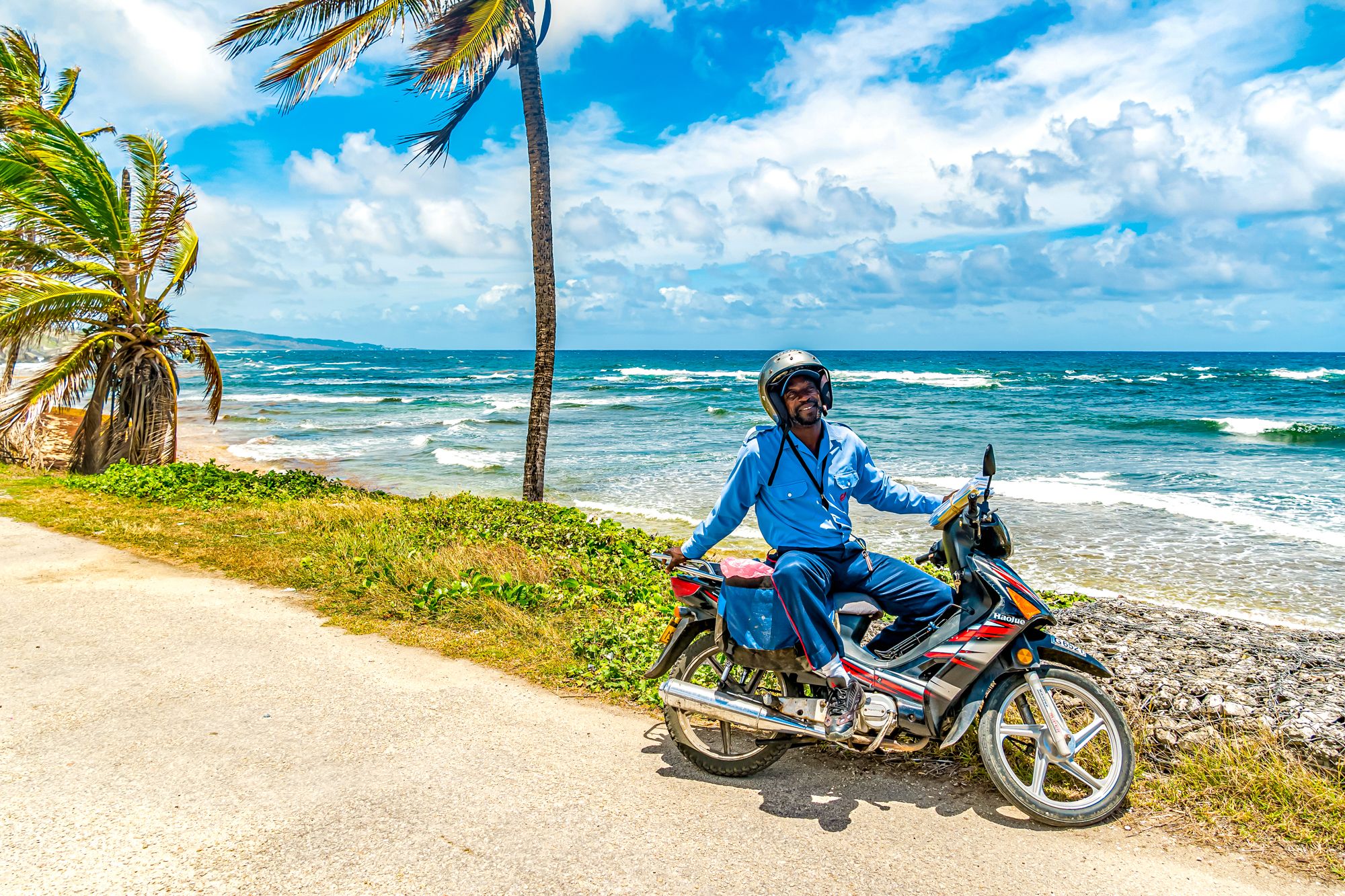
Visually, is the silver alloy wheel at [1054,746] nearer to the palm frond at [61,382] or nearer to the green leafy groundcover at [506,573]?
the green leafy groundcover at [506,573]

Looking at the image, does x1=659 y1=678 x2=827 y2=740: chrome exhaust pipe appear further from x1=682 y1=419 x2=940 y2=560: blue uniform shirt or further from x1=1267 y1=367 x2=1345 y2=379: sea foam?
x1=1267 y1=367 x2=1345 y2=379: sea foam

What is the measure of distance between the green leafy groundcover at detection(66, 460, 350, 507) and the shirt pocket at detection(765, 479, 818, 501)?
26.4ft

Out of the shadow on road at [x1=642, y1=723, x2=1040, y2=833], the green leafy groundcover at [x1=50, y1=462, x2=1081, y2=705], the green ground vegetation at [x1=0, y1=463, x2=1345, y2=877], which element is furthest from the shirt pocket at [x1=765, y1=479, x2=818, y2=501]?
the green leafy groundcover at [x1=50, y1=462, x2=1081, y2=705]

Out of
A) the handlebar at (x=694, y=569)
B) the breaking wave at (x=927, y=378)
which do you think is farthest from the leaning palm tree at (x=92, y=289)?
the breaking wave at (x=927, y=378)

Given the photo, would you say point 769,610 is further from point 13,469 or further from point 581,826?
point 13,469

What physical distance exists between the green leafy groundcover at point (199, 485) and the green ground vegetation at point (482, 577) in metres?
0.03

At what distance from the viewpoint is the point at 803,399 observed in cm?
371

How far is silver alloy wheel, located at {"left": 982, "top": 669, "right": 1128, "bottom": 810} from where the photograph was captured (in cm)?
336

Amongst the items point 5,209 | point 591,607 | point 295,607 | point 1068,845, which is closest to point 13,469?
point 5,209

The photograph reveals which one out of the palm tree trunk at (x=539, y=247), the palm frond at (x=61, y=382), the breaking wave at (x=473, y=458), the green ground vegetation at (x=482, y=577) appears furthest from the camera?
the breaking wave at (x=473, y=458)

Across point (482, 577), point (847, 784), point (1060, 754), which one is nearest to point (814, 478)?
point (847, 784)

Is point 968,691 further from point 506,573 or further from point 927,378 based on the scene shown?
point 927,378

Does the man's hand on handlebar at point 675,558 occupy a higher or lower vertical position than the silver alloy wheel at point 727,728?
higher

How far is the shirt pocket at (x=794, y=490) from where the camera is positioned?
3.71 meters
